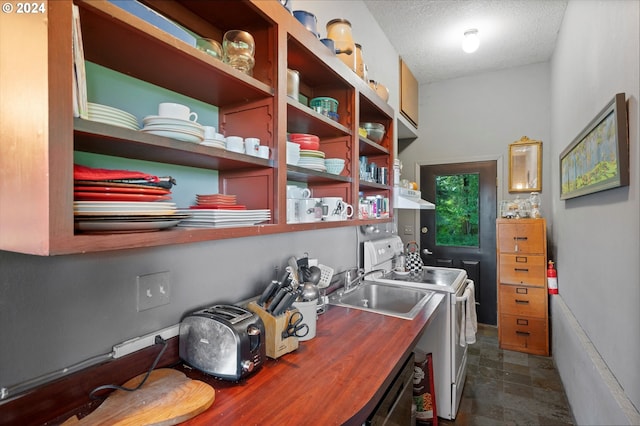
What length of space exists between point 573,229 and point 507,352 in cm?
154

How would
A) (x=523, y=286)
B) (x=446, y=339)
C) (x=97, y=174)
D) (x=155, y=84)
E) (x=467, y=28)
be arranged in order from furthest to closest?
(x=523, y=286) < (x=467, y=28) < (x=446, y=339) < (x=155, y=84) < (x=97, y=174)

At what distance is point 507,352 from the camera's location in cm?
327

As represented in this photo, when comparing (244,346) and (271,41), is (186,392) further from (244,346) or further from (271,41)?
(271,41)

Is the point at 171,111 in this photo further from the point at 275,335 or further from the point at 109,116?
the point at 275,335

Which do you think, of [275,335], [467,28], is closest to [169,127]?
[275,335]

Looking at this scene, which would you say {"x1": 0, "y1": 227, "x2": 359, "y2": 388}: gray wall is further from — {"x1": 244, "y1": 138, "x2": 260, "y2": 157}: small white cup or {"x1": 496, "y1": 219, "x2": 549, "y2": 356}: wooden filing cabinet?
{"x1": 496, "y1": 219, "x2": 549, "y2": 356}: wooden filing cabinet

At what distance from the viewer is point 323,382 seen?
104 cm

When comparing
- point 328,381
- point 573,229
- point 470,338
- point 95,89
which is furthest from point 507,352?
point 95,89

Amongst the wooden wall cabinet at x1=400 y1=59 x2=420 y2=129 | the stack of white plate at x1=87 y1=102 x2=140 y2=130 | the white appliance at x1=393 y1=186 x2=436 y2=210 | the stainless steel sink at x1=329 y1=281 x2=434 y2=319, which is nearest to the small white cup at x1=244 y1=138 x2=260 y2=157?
the stack of white plate at x1=87 y1=102 x2=140 y2=130

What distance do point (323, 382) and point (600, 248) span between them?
1641mm

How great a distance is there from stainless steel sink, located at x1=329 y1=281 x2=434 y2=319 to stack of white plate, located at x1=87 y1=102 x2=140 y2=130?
149 centimetres

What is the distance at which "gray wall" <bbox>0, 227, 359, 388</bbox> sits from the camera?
0.77 meters

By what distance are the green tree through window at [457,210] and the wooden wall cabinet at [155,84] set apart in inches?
108

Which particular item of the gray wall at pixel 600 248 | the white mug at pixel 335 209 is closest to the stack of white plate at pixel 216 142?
the white mug at pixel 335 209
